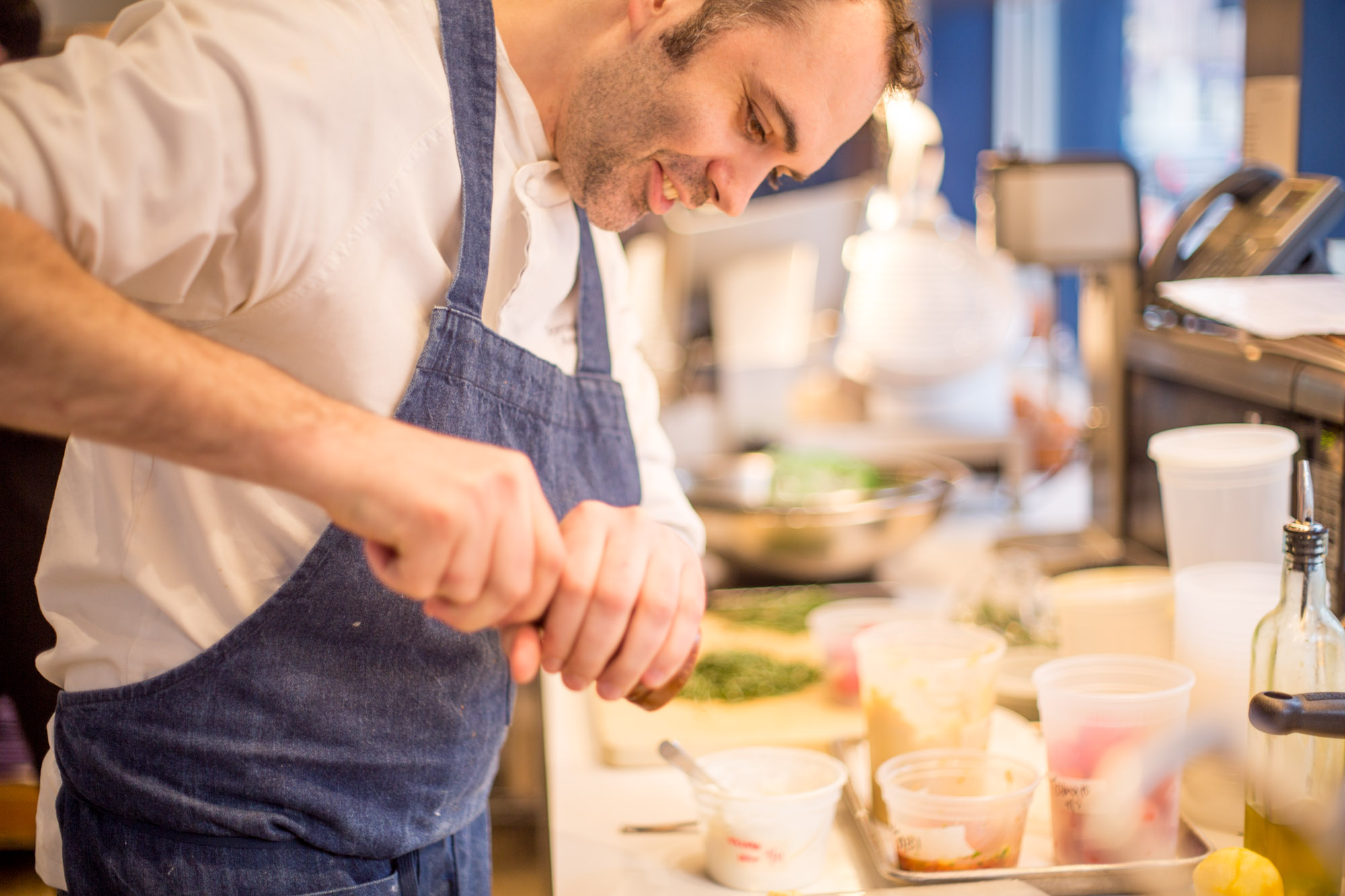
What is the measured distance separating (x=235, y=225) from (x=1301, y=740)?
38.0 inches

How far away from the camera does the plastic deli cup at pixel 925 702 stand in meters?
1.23

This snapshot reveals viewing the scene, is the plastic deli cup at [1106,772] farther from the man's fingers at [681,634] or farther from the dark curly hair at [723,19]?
the dark curly hair at [723,19]

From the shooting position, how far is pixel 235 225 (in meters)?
0.83

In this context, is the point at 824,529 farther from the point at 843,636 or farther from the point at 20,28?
the point at 20,28

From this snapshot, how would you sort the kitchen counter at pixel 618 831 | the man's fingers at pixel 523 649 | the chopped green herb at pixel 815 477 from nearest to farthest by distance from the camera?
the man's fingers at pixel 523 649 → the kitchen counter at pixel 618 831 → the chopped green herb at pixel 815 477

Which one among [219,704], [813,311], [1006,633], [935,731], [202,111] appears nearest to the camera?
[202,111]

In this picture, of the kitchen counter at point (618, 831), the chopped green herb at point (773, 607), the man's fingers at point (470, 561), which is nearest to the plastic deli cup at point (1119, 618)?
the kitchen counter at point (618, 831)

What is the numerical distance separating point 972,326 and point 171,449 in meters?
2.40

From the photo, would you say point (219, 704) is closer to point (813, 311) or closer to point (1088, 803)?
point (1088, 803)

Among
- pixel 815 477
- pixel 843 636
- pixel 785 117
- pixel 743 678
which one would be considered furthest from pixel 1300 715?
pixel 815 477

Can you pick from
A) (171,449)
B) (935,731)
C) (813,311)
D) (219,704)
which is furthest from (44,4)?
(813,311)

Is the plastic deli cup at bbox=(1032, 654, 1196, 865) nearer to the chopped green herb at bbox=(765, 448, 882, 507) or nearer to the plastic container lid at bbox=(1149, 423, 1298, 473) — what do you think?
the plastic container lid at bbox=(1149, 423, 1298, 473)

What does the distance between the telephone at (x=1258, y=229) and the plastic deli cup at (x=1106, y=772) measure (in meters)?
0.78

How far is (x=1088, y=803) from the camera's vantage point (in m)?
1.10
